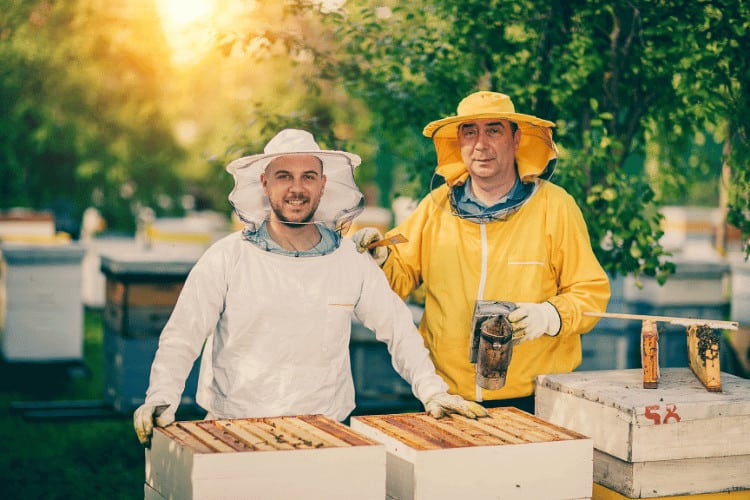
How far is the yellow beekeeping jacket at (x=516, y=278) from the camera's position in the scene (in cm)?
315

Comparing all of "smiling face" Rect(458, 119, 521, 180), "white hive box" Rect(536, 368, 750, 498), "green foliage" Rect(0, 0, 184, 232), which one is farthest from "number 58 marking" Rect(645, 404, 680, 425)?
"green foliage" Rect(0, 0, 184, 232)

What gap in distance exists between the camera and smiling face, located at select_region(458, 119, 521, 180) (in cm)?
324

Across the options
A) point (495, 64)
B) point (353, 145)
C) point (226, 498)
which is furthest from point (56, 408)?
point (226, 498)

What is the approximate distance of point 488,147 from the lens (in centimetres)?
325

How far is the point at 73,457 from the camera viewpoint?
532 centimetres

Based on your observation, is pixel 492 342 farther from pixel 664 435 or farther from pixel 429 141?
pixel 429 141

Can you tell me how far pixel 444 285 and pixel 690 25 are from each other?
5.80 ft

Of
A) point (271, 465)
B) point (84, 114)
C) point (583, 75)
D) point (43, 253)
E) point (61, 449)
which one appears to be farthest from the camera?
point (84, 114)

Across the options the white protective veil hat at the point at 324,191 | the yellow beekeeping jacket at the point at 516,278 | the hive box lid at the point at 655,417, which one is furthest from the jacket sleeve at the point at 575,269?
the white protective veil hat at the point at 324,191

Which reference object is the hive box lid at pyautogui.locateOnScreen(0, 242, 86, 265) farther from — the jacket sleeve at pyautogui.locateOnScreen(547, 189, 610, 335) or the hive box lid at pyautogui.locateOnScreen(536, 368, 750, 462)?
the hive box lid at pyautogui.locateOnScreen(536, 368, 750, 462)

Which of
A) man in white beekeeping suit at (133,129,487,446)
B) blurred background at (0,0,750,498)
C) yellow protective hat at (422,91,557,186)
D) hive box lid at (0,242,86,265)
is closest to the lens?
man in white beekeeping suit at (133,129,487,446)

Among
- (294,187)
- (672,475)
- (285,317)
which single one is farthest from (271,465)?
(672,475)

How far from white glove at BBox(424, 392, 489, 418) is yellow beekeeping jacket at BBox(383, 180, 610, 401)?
472mm

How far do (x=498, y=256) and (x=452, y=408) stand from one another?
670 mm
